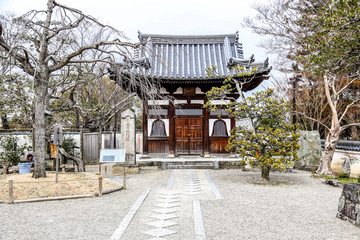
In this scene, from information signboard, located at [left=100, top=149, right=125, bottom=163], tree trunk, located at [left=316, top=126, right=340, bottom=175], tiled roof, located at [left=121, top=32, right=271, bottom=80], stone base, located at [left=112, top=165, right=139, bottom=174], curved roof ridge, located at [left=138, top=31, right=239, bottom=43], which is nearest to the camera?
information signboard, located at [left=100, top=149, right=125, bottom=163]

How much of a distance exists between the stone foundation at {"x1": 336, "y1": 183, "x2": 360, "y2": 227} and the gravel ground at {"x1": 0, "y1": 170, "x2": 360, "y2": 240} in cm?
15

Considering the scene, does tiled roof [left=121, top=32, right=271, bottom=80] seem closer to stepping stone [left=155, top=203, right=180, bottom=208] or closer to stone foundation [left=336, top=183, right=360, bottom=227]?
stepping stone [left=155, top=203, right=180, bottom=208]

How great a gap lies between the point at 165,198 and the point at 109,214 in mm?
1911

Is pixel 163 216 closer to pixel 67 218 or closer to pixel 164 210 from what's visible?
pixel 164 210

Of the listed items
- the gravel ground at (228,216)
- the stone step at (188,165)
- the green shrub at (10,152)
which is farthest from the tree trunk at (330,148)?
the green shrub at (10,152)

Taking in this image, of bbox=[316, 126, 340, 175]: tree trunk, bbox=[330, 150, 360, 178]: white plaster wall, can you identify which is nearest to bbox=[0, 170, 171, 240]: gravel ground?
bbox=[316, 126, 340, 175]: tree trunk

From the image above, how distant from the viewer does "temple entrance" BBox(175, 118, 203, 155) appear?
15.0 metres

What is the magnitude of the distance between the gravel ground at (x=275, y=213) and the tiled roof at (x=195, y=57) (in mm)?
6491

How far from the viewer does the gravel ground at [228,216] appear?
4949 mm

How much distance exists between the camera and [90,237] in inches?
187

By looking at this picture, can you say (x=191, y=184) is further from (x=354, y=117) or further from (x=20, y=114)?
(x=354, y=117)

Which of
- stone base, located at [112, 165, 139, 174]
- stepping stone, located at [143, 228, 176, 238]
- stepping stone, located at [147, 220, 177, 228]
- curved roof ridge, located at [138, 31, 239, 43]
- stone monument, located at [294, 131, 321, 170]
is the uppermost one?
curved roof ridge, located at [138, 31, 239, 43]

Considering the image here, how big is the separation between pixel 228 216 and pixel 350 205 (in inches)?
92.5

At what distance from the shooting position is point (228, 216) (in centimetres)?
596
